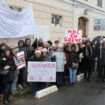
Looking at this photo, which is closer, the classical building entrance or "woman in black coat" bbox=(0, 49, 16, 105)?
"woman in black coat" bbox=(0, 49, 16, 105)

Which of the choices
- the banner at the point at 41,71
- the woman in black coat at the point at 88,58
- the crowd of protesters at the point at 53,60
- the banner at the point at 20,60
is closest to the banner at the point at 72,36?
the crowd of protesters at the point at 53,60

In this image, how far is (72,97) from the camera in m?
8.77

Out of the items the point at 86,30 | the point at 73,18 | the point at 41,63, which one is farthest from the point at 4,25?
the point at 86,30

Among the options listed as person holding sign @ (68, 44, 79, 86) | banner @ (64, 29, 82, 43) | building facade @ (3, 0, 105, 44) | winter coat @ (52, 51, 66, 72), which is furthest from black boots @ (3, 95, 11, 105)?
building facade @ (3, 0, 105, 44)

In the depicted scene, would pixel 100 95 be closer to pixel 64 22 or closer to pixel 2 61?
pixel 2 61

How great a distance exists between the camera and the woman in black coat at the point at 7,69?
7.68m

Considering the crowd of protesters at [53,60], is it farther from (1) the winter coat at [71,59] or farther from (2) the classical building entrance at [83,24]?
(2) the classical building entrance at [83,24]

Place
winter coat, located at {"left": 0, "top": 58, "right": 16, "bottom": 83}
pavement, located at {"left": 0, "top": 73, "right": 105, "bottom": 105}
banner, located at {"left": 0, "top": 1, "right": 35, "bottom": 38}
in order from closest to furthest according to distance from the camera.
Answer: winter coat, located at {"left": 0, "top": 58, "right": 16, "bottom": 83} < pavement, located at {"left": 0, "top": 73, "right": 105, "bottom": 105} < banner, located at {"left": 0, "top": 1, "right": 35, "bottom": 38}

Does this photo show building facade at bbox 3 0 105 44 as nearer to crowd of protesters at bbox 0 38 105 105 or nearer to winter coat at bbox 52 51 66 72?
crowd of protesters at bbox 0 38 105 105

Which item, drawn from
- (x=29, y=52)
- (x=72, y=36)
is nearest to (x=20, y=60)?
(x=29, y=52)

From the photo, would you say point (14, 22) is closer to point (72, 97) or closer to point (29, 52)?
point (29, 52)

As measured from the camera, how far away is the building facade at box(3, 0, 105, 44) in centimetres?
1301

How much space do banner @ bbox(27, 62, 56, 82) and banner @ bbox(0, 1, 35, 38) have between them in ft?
6.08

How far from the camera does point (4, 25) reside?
Result: 1000cm
